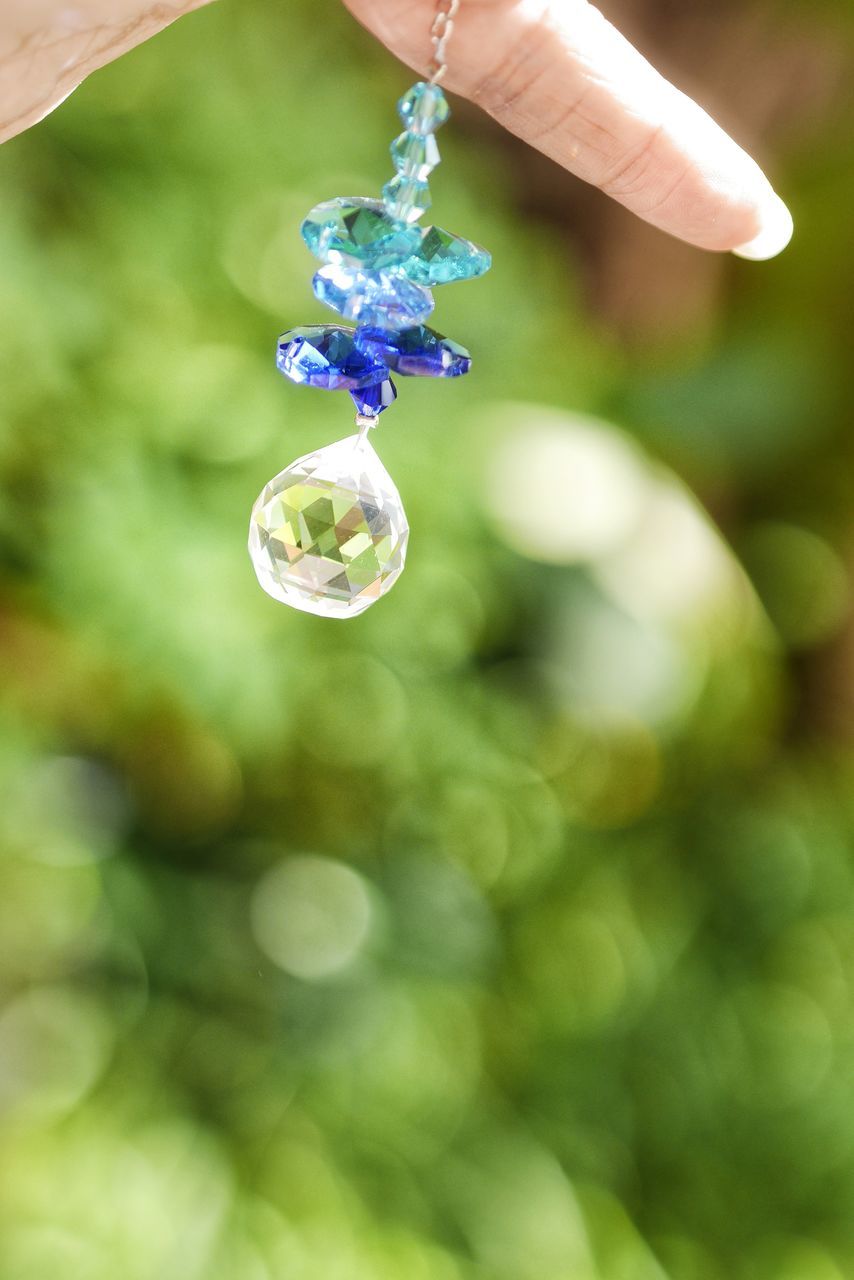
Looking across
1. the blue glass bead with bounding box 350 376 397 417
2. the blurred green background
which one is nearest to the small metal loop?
the blue glass bead with bounding box 350 376 397 417

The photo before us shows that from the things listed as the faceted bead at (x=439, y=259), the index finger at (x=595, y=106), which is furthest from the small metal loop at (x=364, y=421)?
the index finger at (x=595, y=106)

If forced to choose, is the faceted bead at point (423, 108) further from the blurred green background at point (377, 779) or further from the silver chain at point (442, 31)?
the blurred green background at point (377, 779)

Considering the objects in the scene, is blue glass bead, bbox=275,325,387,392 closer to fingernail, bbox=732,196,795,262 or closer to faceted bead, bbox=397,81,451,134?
faceted bead, bbox=397,81,451,134

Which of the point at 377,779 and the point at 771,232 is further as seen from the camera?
the point at 377,779

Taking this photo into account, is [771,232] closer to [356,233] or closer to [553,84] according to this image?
[553,84]

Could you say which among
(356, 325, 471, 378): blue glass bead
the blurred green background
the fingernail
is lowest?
the blurred green background

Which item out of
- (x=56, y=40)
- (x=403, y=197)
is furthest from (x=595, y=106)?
(x=56, y=40)

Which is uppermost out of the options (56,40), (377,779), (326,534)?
(56,40)
